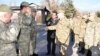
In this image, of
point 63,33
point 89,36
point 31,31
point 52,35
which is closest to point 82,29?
point 63,33

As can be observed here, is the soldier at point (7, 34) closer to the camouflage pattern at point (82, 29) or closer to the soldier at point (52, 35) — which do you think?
the camouflage pattern at point (82, 29)

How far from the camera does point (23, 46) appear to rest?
9.66 m

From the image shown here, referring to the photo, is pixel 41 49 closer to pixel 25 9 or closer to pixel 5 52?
pixel 25 9

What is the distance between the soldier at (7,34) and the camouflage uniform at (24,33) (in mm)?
1970

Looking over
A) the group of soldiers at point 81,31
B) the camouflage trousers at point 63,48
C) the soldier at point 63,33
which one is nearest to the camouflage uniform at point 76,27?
the group of soldiers at point 81,31

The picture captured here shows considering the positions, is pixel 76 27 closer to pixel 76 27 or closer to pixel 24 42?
pixel 76 27

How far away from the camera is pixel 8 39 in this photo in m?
7.42

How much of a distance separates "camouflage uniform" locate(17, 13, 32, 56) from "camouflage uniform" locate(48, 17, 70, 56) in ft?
7.84

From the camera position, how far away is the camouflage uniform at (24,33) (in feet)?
31.3

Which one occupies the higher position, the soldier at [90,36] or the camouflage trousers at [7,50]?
the camouflage trousers at [7,50]

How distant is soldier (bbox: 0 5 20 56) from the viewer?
288 inches

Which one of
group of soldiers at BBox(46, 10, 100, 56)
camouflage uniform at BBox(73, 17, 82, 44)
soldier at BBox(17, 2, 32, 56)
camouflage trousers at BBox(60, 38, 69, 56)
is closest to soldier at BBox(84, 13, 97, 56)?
group of soldiers at BBox(46, 10, 100, 56)

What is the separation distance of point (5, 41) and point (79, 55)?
7014 millimetres

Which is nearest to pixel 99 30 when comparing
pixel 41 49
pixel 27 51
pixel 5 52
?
pixel 27 51
